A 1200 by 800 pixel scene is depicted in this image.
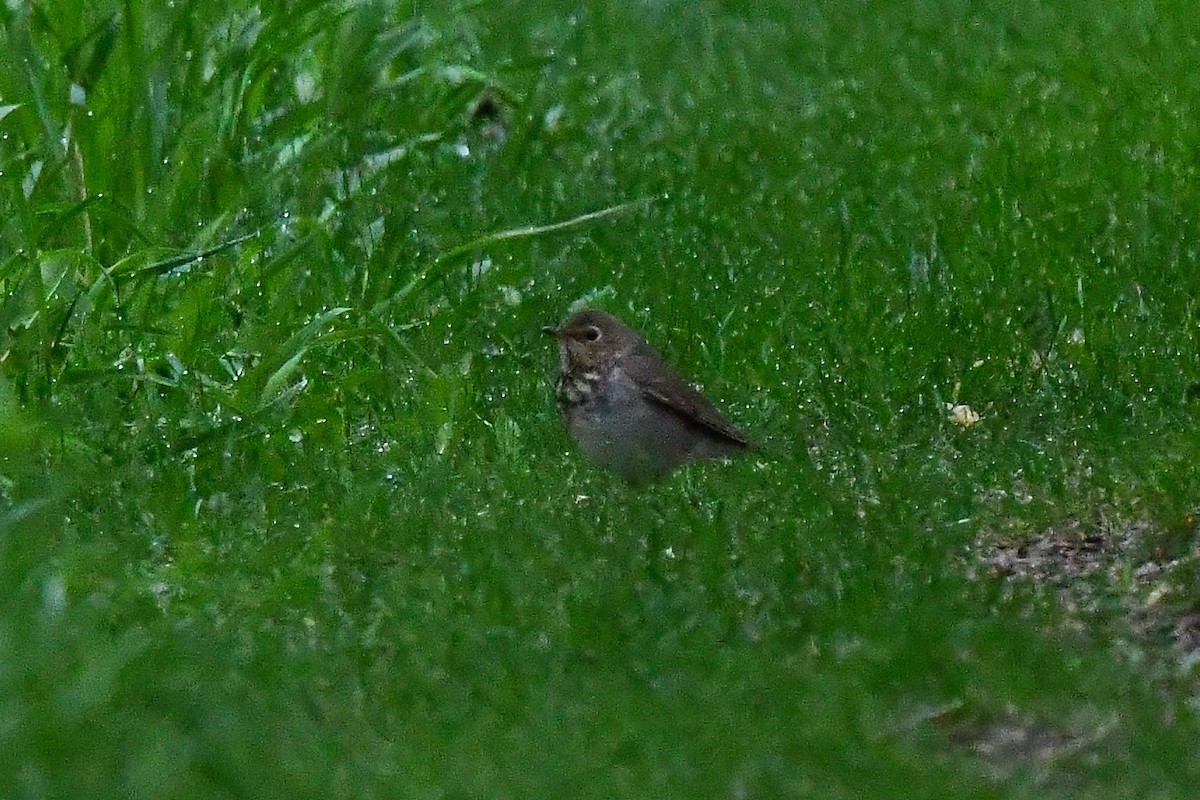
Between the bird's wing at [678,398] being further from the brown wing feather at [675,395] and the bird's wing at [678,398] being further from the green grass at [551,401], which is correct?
the green grass at [551,401]

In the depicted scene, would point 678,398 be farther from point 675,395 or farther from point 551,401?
point 551,401

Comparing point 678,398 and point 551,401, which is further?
point 551,401

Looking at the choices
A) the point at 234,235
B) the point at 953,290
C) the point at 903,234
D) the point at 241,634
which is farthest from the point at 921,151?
the point at 241,634

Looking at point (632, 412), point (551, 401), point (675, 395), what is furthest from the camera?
point (551, 401)

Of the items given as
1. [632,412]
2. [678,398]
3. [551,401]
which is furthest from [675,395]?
[551,401]

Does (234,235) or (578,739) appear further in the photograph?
(234,235)

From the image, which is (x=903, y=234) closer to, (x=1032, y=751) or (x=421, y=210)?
(x=421, y=210)

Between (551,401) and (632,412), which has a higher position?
(632,412)

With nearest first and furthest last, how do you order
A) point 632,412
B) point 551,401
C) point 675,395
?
point 632,412, point 675,395, point 551,401
